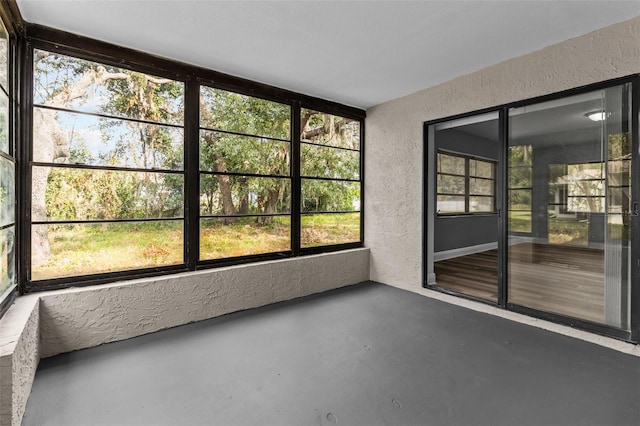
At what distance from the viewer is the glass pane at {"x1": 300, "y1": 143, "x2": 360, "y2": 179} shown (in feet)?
14.6

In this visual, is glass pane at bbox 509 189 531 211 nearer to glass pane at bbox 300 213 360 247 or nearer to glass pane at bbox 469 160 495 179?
glass pane at bbox 300 213 360 247

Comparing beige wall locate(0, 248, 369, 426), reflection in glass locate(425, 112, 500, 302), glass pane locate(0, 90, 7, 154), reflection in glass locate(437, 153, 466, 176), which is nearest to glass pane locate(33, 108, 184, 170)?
glass pane locate(0, 90, 7, 154)

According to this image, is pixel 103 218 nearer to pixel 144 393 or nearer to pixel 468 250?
pixel 144 393

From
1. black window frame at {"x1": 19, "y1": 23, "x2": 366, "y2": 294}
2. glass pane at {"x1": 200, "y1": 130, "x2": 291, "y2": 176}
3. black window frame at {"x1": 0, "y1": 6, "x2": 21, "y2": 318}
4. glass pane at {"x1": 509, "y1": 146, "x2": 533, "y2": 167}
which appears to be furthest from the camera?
glass pane at {"x1": 200, "y1": 130, "x2": 291, "y2": 176}

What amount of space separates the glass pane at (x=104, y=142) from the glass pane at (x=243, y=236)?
2.59 ft

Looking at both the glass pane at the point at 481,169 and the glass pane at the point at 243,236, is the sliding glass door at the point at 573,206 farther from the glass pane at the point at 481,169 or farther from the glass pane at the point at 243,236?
the glass pane at the point at 481,169

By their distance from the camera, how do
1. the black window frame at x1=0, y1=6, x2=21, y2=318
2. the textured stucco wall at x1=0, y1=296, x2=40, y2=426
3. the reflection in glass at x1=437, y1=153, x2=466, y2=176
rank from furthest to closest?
the reflection in glass at x1=437, y1=153, x2=466, y2=176 → the black window frame at x1=0, y1=6, x2=21, y2=318 → the textured stucco wall at x1=0, y1=296, x2=40, y2=426

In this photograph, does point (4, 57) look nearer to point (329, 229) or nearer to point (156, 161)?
point (156, 161)

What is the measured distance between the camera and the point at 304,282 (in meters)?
4.21

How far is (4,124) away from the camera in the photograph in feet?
7.79

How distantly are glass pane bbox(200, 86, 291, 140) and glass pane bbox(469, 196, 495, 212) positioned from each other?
4.79 m

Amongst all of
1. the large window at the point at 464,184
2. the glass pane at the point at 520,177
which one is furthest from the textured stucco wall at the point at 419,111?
the large window at the point at 464,184

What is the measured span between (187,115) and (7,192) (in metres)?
1.64

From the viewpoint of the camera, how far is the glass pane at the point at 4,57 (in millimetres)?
2275
